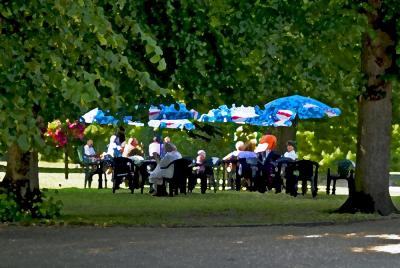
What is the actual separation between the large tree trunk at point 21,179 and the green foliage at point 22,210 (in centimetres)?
11

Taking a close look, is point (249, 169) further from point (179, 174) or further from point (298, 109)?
point (179, 174)

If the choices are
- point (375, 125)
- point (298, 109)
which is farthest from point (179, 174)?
point (375, 125)

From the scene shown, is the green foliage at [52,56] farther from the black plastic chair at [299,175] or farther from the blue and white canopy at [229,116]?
the blue and white canopy at [229,116]

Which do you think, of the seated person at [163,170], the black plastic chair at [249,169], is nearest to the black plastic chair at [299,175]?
the black plastic chair at [249,169]

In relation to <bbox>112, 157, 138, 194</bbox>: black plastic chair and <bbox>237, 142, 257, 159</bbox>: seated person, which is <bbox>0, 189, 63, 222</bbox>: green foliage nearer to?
<bbox>112, 157, 138, 194</bbox>: black plastic chair

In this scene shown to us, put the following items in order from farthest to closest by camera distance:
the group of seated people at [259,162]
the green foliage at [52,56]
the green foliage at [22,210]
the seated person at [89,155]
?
the seated person at [89,155] < the group of seated people at [259,162] < the green foliage at [22,210] < the green foliage at [52,56]

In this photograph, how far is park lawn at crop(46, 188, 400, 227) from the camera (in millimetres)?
18188

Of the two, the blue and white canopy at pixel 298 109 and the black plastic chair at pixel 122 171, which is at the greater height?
the blue and white canopy at pixel 298 109

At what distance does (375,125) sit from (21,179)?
6.45 metres

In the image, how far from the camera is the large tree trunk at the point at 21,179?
1814 centimetres

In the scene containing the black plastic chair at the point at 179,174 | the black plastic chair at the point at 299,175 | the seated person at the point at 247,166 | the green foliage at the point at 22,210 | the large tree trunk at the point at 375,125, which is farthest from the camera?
the seated person at the point at 247,166

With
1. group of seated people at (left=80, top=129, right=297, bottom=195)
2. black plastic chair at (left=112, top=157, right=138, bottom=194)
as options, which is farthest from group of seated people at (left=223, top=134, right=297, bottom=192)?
black plastic chair at (left=112, top=157, right=138, bottom=194)

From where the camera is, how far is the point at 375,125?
66.8ft

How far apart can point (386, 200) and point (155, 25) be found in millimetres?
6550
